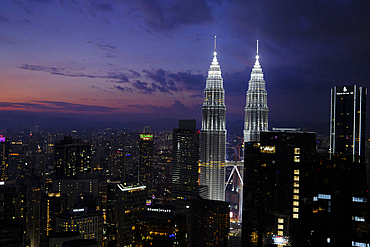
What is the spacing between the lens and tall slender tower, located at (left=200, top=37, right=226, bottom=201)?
56.9m

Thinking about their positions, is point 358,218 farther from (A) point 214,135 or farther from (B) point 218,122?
(B) point 218,122

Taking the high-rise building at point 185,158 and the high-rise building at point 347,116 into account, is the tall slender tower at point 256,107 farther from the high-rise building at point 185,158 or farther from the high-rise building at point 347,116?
the high-rise building at point 347,116

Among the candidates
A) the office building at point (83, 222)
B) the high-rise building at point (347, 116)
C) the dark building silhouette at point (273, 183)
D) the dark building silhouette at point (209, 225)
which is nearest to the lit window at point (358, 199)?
the dark building silhouette at point (273, 183)

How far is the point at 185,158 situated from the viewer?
58.7 m

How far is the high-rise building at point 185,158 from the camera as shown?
56812mm

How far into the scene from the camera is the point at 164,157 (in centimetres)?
6372

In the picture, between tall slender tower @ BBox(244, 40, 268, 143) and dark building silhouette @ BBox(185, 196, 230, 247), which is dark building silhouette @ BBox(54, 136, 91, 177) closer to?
tall slender tower @ BBox(244, 40, 268, 143)

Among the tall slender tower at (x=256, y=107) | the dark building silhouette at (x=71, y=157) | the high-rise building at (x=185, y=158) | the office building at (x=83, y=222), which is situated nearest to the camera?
the office building at (x=83, y=222)

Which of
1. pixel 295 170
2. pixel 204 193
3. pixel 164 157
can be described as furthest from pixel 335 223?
pixel 164 157

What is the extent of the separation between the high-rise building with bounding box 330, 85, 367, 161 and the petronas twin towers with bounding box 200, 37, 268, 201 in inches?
1057

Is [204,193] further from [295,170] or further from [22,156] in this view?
[295,170]

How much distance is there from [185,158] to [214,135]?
6.50 metres

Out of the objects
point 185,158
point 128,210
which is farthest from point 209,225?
point 185,158

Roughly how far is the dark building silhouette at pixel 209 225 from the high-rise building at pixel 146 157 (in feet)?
77.8
